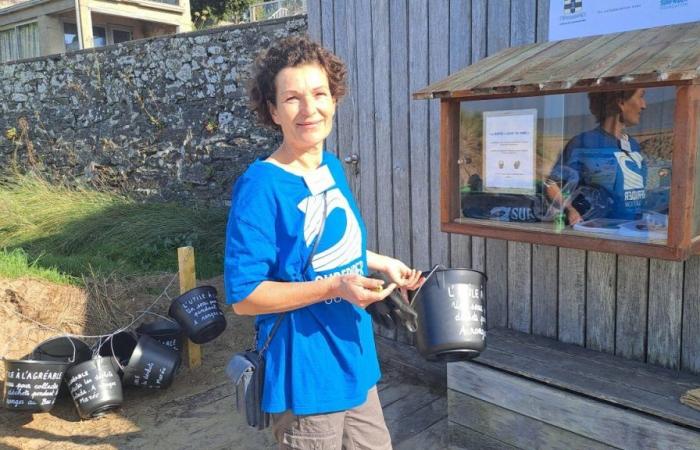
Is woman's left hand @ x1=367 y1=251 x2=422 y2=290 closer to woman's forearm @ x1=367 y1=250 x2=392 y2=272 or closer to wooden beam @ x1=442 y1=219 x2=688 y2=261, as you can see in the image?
woman's forearm @ x1=367 y1=250 x2=392 y2=272

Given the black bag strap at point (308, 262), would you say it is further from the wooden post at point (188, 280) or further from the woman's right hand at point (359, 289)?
the wooden post at point (188, 280)

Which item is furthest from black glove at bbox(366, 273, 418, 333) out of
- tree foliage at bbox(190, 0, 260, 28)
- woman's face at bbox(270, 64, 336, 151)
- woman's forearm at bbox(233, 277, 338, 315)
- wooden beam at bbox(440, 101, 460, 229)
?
tree foliage at bbox(190, 0, 260, 28)

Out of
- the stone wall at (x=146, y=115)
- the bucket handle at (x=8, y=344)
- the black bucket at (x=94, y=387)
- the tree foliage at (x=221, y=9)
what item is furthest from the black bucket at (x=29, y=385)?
the tree foliage at (x=221, y=9)

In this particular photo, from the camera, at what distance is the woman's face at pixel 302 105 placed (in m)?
1.84

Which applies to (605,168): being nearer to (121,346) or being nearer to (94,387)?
Answer: (94,387)

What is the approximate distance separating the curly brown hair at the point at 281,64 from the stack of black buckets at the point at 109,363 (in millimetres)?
2618

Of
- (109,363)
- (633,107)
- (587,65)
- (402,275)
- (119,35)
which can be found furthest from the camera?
(119,35)

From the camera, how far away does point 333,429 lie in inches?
72.0

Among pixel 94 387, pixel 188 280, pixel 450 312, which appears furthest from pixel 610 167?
pixel 94 387

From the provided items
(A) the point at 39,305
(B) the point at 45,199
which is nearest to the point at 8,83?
(B) the point at 45,199

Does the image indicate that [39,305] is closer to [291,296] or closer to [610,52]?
[291,296]

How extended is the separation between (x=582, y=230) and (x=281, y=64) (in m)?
1.56

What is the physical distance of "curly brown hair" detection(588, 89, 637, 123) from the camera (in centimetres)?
255

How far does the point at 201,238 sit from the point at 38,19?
11.3 meters
